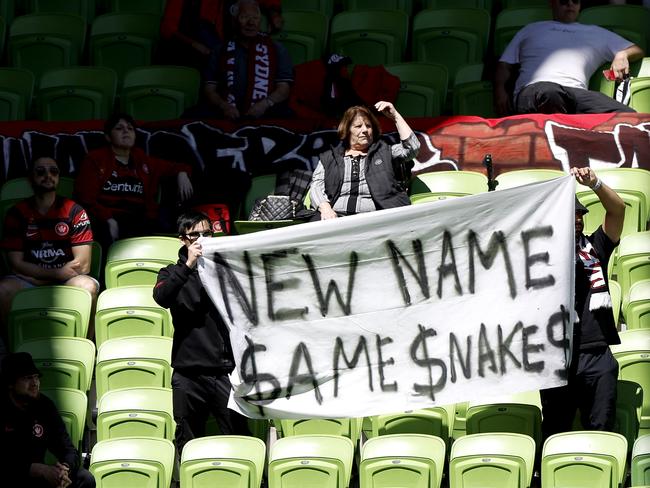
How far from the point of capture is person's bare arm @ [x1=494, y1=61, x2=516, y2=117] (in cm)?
1412

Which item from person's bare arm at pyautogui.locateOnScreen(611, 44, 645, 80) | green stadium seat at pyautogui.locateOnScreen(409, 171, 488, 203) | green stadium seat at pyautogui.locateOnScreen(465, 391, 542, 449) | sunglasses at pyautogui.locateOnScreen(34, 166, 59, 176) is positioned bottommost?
green stadium seat at pyautogui.locateOnScreen(465, 391, 542, 449)

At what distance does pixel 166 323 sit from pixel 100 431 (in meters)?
1.09

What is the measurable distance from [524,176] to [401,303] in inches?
105

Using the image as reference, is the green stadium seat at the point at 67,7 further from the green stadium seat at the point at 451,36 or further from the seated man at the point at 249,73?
the green stadium seat at the point at 451,36

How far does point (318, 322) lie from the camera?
10969 mm

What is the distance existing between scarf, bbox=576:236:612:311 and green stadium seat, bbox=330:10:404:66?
174 inches

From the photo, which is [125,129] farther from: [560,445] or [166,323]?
[560,445]

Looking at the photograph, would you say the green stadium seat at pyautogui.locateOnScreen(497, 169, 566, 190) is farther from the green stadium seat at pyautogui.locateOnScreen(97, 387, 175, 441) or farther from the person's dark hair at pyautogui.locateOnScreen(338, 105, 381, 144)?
the green stadium seat at pyautogui.locateOnScreen(97, 387, 175, 441)

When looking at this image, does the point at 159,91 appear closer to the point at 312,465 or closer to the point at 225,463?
the point at 225,463

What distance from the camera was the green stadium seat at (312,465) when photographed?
10.8 meters

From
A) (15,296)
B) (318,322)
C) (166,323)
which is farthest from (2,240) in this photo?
(318,322)

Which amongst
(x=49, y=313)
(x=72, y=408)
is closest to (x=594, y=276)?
(x=72, y=408)

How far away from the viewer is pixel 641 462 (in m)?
10.5

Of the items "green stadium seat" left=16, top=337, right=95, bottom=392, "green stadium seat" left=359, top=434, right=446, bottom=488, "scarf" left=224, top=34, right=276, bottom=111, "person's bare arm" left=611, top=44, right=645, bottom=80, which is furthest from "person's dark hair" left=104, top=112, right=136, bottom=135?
"green stadium seat" left=359, top=434, right=446, bottom=488
